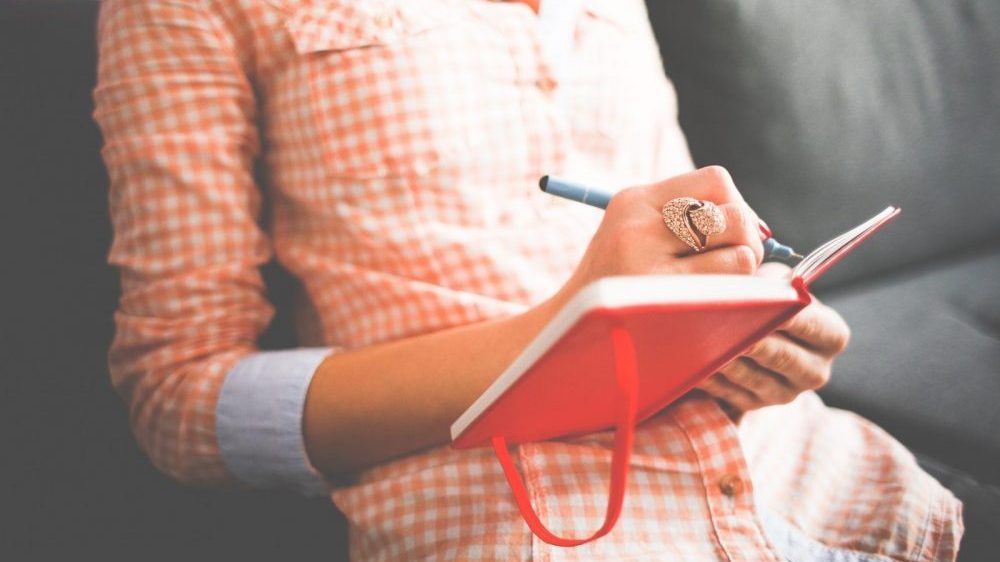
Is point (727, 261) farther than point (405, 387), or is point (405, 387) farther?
point (405, 387)

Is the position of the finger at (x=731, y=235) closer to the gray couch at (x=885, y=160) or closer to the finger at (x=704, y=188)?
the finger at (x=704, y=188)

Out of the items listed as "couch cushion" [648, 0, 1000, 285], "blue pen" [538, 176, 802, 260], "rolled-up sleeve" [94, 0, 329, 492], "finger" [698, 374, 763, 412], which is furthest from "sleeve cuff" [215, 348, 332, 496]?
"couch cushion" [648, 0, 1000, 285]

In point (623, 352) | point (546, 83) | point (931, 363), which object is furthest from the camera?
point (931, 363)

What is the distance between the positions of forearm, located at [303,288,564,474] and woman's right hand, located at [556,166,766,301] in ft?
0.31

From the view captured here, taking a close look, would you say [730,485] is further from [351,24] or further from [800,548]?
[351,24]

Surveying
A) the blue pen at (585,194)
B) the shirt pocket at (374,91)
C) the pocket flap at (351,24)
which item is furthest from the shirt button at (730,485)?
the pocket flap at (351,24)

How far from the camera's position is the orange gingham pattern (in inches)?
23.6

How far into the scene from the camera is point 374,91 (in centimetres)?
63

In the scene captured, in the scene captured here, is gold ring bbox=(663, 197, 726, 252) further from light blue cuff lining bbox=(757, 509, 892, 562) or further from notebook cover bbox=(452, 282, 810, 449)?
light blue cuff lining bbox=(757, 509, 892, 562)

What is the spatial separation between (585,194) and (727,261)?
0.16 m

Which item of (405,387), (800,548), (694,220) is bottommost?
(800,548)

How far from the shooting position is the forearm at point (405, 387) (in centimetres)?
60

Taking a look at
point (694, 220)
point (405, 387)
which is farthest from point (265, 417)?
point (694, 220)

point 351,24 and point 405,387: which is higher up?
point 351,24
